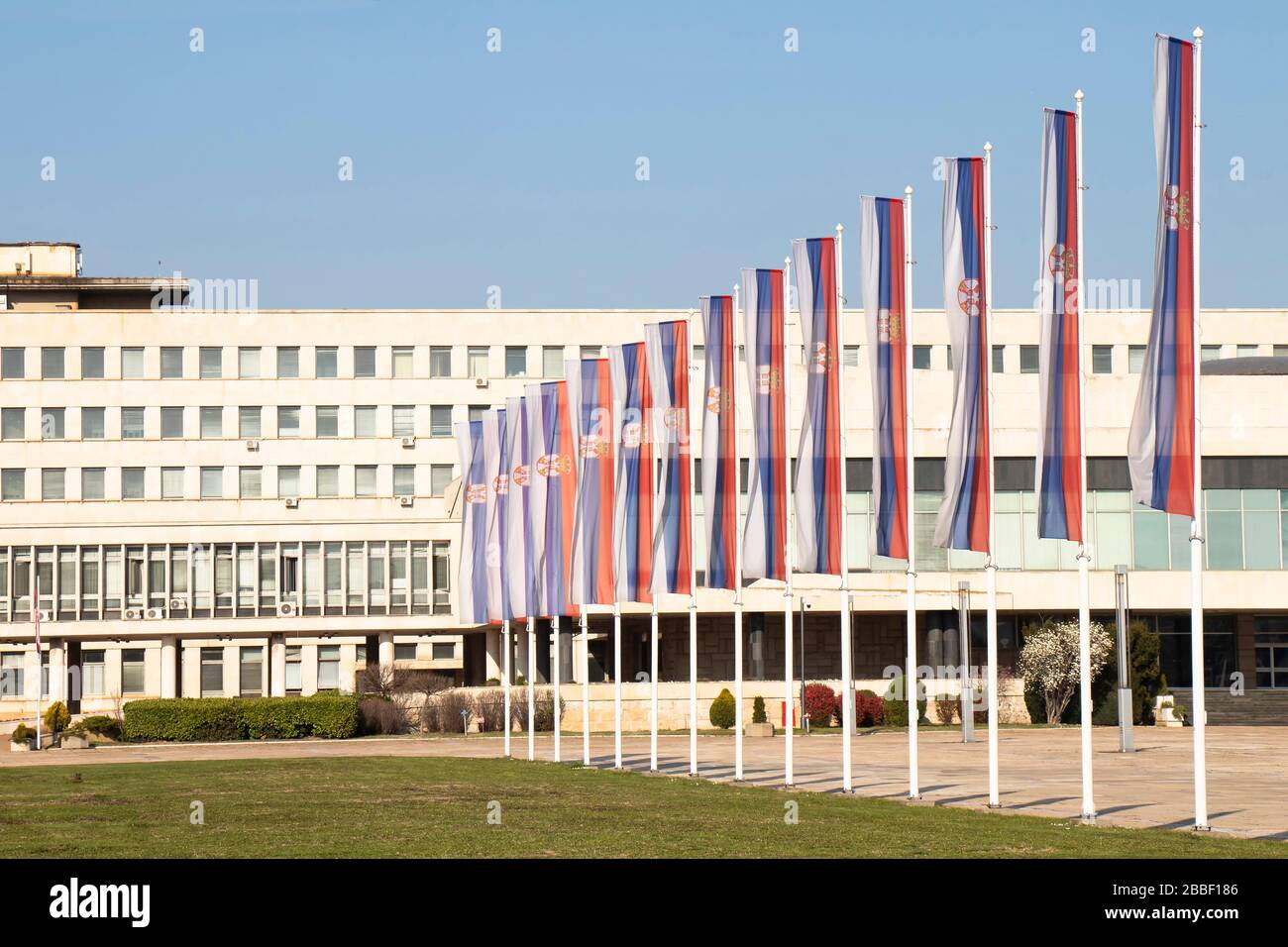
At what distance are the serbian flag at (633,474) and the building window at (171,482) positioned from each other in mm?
64551

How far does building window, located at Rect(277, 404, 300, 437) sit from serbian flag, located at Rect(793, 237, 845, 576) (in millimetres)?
71017

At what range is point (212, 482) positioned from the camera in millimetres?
97875

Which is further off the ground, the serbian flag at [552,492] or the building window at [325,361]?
the building window at [325,361]

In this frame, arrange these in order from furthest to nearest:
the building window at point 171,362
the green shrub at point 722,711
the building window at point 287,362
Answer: the building window at point 287,362 → the building window at point 171,362 → the green shrub at point 722,711

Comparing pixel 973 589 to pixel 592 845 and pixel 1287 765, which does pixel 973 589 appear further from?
pixel 592 845

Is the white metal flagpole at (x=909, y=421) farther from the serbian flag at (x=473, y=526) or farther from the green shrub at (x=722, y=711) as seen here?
the green shrub at (x=722, y=711)

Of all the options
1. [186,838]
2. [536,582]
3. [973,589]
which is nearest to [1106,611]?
[973,589]

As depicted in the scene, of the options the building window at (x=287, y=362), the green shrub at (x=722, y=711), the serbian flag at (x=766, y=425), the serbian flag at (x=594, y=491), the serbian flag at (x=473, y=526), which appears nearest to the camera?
the serbian flag at (x=766, y=425)

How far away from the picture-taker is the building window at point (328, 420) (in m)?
98.5

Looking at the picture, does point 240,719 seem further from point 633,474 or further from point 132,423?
point 132,423

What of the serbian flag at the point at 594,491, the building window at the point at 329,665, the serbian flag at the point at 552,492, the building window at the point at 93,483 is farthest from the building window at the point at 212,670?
the serbian flag at the point at 594,491

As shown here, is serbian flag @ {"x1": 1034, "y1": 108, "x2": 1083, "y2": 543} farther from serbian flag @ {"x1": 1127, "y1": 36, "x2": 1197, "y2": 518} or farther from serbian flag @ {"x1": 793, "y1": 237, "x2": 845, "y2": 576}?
serbian flag @ {"x1": 793, "y1": 237, "x2": 845, "y2": 576}

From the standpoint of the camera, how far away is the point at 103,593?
88375 millimetres

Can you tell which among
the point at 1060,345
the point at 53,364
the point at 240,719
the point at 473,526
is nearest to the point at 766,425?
the point at 1060,345
